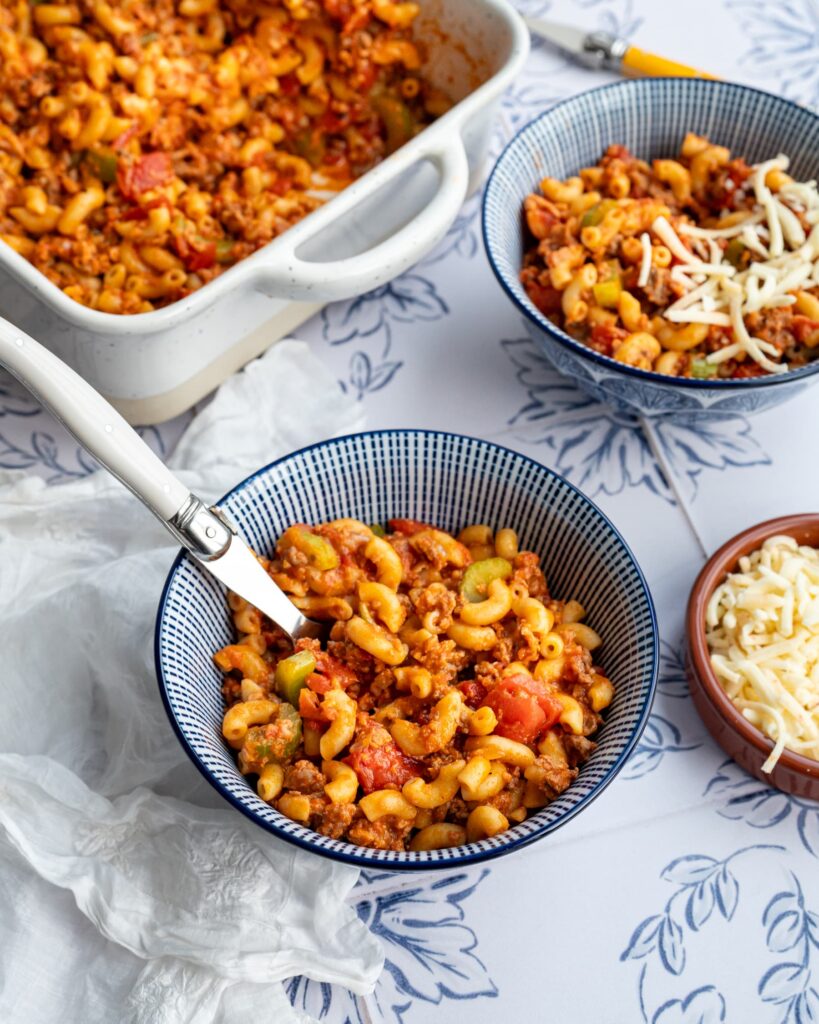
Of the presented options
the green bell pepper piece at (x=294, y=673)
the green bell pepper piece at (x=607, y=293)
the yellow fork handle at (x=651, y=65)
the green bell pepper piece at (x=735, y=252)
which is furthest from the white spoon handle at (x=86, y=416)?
the yellow fork handle at (x=651, y=65)

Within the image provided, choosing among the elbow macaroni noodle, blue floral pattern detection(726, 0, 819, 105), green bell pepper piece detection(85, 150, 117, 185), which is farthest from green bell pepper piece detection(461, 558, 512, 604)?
blue floral pattern detection(726, 0, 819, 105)

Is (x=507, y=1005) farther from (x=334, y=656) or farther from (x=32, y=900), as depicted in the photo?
(x=32, y=900)

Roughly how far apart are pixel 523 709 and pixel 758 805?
373 millimetres

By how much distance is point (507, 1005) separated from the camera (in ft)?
4.60

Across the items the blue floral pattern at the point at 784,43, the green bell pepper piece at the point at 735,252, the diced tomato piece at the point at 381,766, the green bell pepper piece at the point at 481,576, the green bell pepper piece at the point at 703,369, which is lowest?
the diced tomato piece at the point at 381,766

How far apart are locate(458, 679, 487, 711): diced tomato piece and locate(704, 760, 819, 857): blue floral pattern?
0.35 meters

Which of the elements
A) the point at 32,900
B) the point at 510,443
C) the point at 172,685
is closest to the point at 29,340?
the point at 172,685

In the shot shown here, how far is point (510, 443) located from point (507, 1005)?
0.85 metres

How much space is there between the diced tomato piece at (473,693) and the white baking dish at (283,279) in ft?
1.95

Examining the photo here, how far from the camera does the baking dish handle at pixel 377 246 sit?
1656 mm

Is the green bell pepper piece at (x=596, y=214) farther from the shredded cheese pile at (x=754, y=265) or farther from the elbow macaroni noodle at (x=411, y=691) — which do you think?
the elbow macaroni noodle at (x=411, y=691)

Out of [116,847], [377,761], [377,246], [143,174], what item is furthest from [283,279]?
[116,847]

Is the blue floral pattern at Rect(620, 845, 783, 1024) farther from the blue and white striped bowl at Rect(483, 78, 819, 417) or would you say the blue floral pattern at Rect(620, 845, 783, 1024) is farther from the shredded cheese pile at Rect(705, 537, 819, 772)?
the blue and white striped bowl at Rect(483, 78, 819, 417)

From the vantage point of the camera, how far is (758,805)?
1548mm
